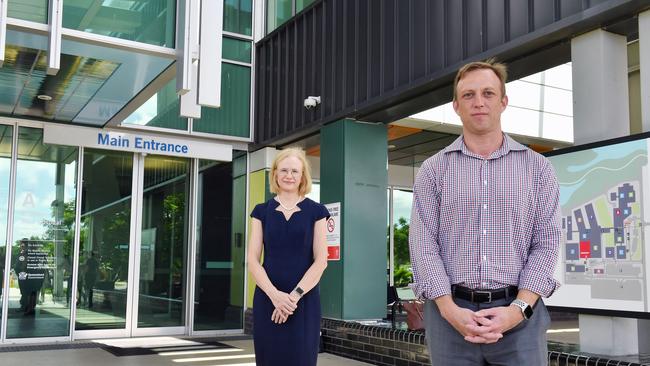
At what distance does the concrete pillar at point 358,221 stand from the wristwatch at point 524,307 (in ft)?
19.7

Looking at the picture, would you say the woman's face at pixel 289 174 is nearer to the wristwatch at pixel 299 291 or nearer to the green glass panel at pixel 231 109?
the wristwatch at pixel 299 291

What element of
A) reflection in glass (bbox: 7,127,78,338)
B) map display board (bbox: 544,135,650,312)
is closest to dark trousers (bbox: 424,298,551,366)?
map display board (bbox: 544,135,650,312)

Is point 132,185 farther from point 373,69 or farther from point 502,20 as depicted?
point 502,20

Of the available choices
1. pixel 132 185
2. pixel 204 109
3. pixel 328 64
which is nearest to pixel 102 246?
pixel 132 185

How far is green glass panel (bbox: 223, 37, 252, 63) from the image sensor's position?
10.6 m

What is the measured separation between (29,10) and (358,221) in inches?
171

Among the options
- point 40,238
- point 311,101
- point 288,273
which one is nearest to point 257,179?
point 311,101

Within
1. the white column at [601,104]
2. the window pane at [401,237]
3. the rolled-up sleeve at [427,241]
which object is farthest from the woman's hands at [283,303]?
the window pane at [401,237]

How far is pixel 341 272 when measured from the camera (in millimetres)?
7918

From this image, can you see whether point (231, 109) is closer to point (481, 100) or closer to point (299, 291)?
point (299, 291)

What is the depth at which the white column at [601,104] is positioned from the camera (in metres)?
4.77

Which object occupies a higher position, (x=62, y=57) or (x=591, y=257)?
(x=62, y=57)

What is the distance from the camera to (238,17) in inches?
428

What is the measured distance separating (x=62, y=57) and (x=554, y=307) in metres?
5.43
